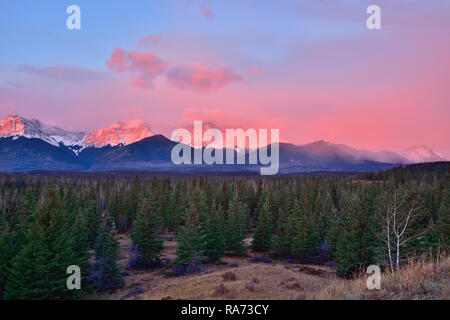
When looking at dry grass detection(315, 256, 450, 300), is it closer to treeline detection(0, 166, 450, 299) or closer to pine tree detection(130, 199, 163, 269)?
treeline detection(0, 166, 450, 299)

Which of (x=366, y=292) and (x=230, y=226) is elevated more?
(x=366, y=292)

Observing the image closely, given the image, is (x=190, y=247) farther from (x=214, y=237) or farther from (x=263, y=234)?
(x=263, y=234)

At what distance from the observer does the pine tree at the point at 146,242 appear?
1854 inches

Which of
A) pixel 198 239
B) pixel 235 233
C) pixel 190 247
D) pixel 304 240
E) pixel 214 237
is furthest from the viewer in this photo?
pixel 235 233

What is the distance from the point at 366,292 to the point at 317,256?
4621cm

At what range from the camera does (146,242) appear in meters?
47.7

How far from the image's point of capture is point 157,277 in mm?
40125

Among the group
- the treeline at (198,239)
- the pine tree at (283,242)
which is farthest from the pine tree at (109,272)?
the pine tree at (283,242)

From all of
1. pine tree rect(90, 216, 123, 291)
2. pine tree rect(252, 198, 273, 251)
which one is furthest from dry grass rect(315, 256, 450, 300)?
pine tree rect(252, 198, 273, 251)

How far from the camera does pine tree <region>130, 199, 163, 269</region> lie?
47.1 meters

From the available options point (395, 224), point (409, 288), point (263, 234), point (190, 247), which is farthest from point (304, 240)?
point (409, 288)

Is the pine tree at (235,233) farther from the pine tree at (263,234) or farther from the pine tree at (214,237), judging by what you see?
the pine tree at (263,234)
